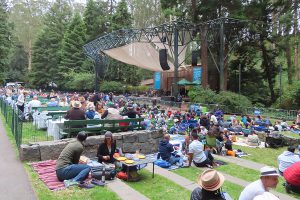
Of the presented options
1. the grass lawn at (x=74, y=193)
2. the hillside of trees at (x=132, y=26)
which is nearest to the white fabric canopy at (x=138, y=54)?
the hillside of trees at (x=132, y=26)

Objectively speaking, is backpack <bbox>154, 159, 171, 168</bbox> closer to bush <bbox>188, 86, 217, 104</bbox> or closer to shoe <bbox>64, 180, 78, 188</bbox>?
shoe <bbox>64, 180, 78, 188</bbox>

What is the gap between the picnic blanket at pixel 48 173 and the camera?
6460 millimetres

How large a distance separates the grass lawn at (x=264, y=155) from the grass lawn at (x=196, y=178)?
2.61 meters

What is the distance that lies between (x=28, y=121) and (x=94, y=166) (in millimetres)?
8051

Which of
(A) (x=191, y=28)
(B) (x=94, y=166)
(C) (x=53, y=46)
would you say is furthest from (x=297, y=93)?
(C) (x=53, y=46)

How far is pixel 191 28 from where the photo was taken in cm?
2553

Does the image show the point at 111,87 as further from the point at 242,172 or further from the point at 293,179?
the point at 293,179

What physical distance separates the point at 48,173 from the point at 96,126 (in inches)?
114

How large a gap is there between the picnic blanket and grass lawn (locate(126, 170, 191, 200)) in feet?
5.08

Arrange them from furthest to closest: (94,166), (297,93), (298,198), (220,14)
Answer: (220,14) < (297,93) < (94,166) < (298,198)

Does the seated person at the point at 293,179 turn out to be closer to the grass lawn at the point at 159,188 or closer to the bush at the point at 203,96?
the grass lawn at the point at 159,188

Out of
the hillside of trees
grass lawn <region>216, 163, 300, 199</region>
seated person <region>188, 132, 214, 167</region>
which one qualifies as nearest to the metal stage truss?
the hillside of trees

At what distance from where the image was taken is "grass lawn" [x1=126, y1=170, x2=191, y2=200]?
6270 millimetres

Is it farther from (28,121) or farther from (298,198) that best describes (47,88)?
(298,198)
